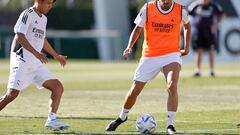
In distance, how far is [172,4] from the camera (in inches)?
503

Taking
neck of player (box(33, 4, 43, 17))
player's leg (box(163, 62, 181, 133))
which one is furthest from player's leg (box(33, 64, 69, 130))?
player's leg (box(163, 62, 181, 133))

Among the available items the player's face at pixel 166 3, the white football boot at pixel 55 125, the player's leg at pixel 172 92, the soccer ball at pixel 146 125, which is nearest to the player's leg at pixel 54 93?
the white football boot at pixel 55 125

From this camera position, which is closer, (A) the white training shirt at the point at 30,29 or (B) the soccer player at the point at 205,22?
(A) the white training shirt at the point at 30,29

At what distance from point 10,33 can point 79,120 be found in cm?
3521

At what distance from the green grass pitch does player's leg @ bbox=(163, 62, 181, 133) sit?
195 mm

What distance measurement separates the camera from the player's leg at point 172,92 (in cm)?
1214

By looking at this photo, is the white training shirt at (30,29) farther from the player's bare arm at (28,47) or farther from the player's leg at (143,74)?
the player's leg at (143,74)

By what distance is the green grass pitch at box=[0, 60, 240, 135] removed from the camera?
41.9 feet

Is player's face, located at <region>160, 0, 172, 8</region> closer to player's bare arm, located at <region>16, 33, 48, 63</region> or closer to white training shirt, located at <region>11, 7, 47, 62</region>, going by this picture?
white training shirt, located at <region>11, 7, 47, 62</region>

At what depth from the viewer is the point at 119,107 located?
16469mm

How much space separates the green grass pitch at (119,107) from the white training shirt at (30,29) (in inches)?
44.8

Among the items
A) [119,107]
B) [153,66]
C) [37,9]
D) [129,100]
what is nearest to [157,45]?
[153,66]

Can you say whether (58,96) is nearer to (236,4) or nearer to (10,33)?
(236,4)

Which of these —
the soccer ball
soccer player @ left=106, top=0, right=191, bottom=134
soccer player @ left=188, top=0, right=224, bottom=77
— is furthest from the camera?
soccer player @ left=188, top=0, right=224, bottom=77
